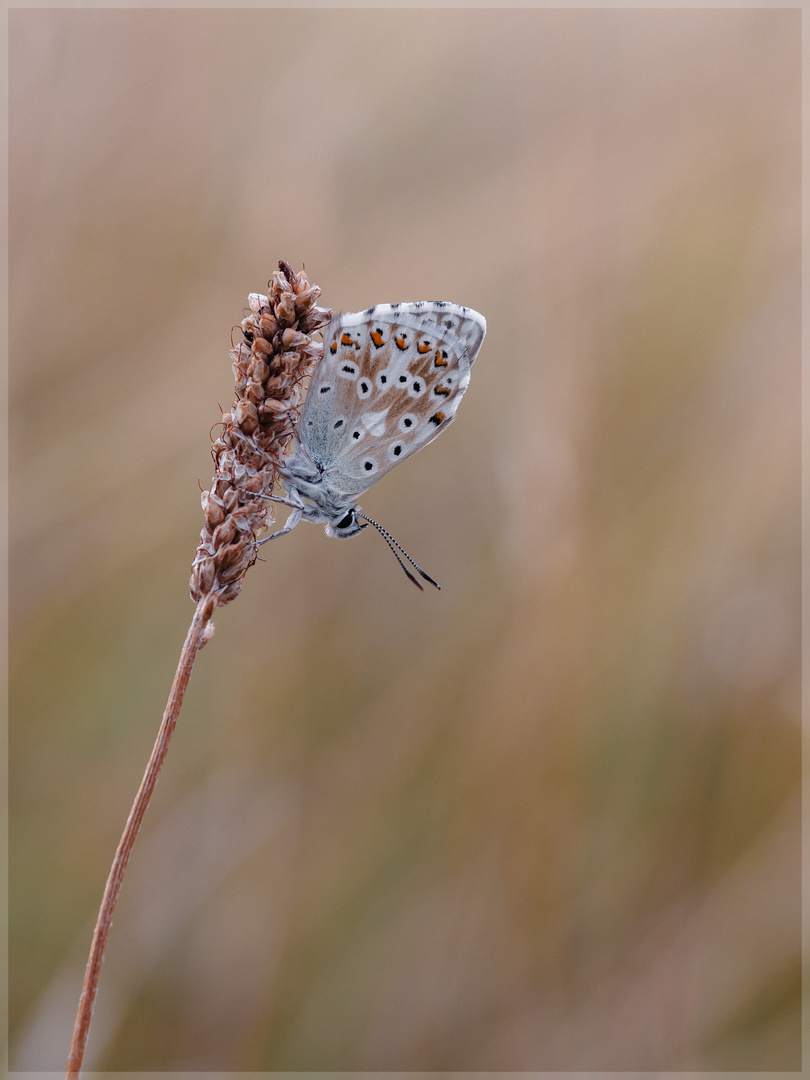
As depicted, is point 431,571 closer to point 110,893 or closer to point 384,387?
point 384,387

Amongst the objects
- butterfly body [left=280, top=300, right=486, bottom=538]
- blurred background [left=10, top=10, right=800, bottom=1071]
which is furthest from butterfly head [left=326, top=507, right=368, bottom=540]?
blurred background [left=10, top=10, right=800, bottom=1071]

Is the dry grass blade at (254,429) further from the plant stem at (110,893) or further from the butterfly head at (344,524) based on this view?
the butterfly head at (344,524)

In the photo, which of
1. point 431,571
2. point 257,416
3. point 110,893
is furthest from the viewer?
point 431,571

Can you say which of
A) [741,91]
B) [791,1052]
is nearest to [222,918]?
[791,1052]

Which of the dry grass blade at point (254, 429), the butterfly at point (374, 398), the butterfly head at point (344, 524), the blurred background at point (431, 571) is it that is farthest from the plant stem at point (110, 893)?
the blurred background at point (431, 571)

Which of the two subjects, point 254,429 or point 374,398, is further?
point 374,398

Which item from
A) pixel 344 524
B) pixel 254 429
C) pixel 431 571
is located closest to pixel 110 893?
pixel 254 429

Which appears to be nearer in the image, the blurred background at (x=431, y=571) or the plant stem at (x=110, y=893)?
the plant stem at (x=110, y=893)
